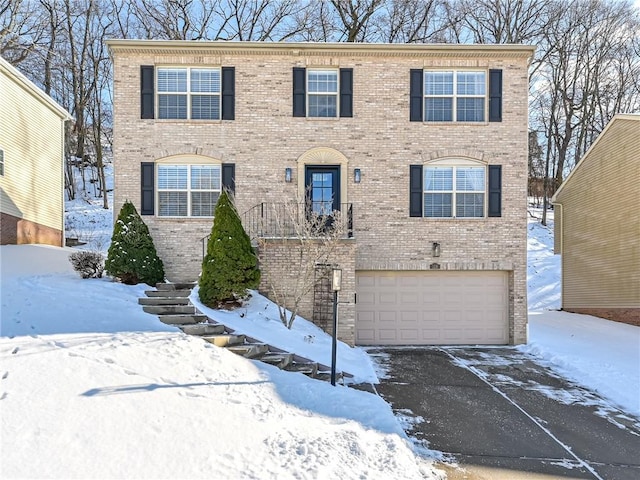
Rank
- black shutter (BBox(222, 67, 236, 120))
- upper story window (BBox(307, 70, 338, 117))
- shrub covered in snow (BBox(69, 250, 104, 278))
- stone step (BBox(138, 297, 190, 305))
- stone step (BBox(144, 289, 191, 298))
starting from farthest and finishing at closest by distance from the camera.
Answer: upper story window (BBox(307, 70, 338, 117)), black shutter (BBox(222, 67, 236, 120)), shrub covered in snow (BBox(69, 250, 104, 278)), stone step (BBox(144, 289, 191, 298)), stone step (BBox(138, 297, 190, 305))

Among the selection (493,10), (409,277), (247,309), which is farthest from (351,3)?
(247,309)

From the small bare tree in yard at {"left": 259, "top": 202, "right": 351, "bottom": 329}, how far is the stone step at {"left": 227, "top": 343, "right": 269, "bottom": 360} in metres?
2.32

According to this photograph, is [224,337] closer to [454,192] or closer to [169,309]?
[169,309]

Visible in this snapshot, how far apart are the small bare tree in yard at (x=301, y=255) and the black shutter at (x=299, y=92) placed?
2.54 metres

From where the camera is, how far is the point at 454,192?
11.5m

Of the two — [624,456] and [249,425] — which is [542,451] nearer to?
[624,456]

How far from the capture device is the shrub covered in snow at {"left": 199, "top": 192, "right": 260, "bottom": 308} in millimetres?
9008

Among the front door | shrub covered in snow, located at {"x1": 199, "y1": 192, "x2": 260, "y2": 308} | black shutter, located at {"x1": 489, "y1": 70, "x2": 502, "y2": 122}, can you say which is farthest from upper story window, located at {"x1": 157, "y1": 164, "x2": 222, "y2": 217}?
black shutter, located at {"x1": 489, "y1": 70, "x2": 502, "y2": 122}

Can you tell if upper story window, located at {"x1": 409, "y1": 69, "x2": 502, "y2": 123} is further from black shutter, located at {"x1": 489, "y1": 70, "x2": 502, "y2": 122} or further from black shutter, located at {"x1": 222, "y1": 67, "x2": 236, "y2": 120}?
black shutter, located at {"x1": 222, "y1": 67, "x2": 236, "y2": 120}

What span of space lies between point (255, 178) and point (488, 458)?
823 cm

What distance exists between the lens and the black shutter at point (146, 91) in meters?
11.2

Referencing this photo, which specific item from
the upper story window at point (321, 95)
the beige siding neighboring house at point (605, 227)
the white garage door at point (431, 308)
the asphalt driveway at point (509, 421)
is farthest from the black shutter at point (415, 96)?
the beige siding neighboring house at point (605, 227)

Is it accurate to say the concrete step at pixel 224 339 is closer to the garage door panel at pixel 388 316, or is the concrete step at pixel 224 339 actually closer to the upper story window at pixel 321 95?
the garage door panel at pixel 388 316

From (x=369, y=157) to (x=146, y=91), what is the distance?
19.3ft
